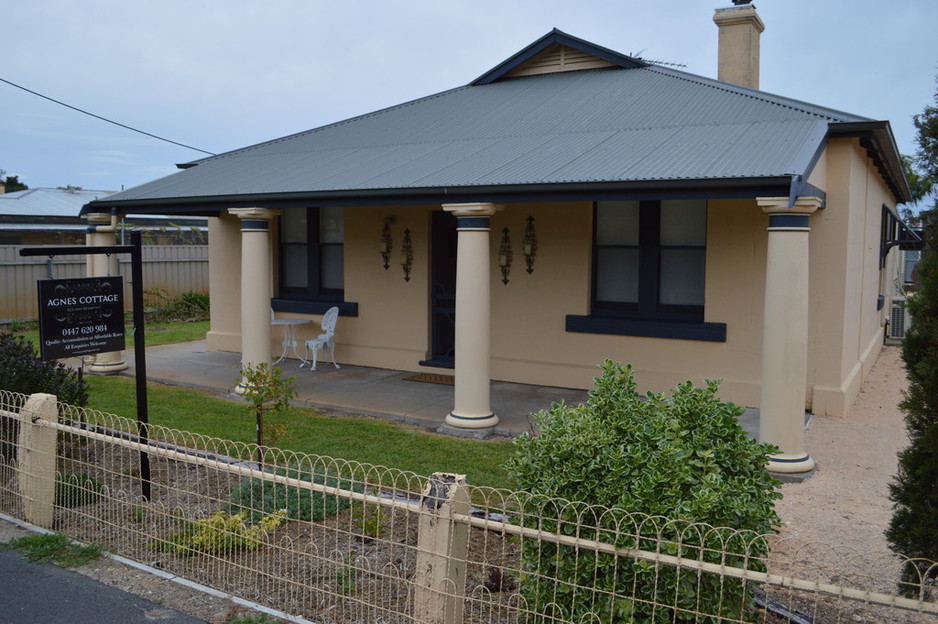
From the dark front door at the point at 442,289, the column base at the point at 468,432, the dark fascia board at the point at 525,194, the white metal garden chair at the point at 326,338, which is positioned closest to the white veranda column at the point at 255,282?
the dark fascia board at the point at 525,194

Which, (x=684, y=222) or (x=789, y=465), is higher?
(x=684, y=222)

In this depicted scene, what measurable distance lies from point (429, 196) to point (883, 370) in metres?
9.10

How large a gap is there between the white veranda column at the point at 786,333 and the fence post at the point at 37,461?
591 cm

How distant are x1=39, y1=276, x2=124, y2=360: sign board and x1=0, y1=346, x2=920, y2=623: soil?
57.4 inches

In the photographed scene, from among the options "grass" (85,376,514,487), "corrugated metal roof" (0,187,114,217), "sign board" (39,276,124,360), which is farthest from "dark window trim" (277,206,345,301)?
"corrugated metal roof" (0,187,114,217)

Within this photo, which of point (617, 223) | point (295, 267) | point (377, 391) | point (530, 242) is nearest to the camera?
point (617, 223)

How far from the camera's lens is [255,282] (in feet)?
33.6

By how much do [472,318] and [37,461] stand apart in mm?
4323

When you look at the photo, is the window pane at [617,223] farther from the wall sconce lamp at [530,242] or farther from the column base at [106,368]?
the column base at [106,368]

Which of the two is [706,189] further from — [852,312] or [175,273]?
[175,273]

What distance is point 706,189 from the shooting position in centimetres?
729

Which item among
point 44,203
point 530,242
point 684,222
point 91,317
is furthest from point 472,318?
point 44,203

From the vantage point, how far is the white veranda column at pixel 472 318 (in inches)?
336

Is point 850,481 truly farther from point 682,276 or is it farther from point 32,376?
point 32,376
